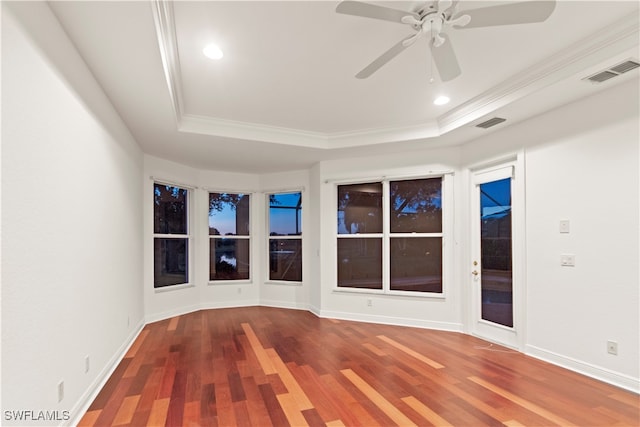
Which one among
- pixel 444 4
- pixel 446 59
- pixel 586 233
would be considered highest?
pixel 444 4

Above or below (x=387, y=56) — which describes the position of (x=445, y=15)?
above

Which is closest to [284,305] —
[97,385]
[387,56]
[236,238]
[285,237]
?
[285,237]

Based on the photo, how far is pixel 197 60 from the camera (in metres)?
2.85

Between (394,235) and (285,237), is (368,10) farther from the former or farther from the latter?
(285,237)

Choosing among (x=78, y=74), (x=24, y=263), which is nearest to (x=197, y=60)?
(x=78, y=74)

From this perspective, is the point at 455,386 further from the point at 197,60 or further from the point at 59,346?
the point at 197,60

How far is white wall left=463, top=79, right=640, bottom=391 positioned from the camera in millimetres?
2895

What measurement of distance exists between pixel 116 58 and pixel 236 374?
2.78 m

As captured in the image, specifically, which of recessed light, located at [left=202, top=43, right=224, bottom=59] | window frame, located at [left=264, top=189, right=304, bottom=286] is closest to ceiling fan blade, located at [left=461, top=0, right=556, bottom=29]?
recessed light, located at [left=202, top=43, right=224, bottom=59]

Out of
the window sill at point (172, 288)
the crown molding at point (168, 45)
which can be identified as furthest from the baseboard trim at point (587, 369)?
the window sill at point (172, 288)

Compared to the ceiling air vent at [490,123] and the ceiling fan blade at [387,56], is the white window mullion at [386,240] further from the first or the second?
the ceiling fan blade at [387,56]

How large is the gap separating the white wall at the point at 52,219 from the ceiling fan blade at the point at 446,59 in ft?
7.58

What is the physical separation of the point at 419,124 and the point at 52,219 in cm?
390

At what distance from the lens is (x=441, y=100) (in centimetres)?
372
